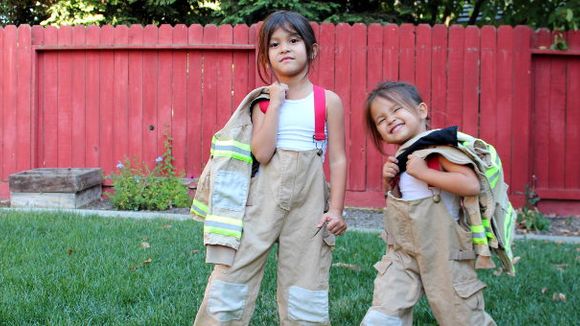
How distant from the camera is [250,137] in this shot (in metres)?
2.54

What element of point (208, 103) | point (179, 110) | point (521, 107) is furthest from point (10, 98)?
point (521, 107)

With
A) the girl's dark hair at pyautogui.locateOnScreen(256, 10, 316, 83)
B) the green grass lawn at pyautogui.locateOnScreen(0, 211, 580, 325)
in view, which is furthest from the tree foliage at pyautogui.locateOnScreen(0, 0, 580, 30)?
the girl's dark hair at pyautogui.locateOnScreen(256, 10, 316, 83)

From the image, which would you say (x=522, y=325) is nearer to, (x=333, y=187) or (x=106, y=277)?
(x=333, y=187)

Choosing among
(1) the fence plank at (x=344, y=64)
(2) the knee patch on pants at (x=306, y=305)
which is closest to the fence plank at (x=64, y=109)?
(1) the fence plank at (x=344, y=64)

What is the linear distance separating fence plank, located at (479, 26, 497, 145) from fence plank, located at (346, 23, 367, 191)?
1.34m

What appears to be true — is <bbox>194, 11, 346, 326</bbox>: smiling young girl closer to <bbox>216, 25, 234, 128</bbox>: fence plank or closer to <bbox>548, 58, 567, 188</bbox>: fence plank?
<bbox>216, 25, 234, 128</bbox>: fence plank

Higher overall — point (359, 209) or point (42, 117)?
point (42, 117)

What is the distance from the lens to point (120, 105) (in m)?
7.81

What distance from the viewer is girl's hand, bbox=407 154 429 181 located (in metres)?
2.44

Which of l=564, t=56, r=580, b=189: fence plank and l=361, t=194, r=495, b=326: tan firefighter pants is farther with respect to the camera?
l=564, t=56, r=580, b=189: fence plank

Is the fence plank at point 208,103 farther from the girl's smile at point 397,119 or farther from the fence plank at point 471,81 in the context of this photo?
the girl's smile at point 397,119

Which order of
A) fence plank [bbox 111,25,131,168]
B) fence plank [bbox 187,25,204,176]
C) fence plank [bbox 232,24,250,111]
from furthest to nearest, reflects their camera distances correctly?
fence plank [bbox 111,25,131,168] → fence plank [bbox 187,25,204,176] → fence plank [bbox 232,24,250,111]

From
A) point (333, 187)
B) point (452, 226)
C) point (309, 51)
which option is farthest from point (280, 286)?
point (309, 51)

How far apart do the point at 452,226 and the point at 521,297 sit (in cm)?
146
